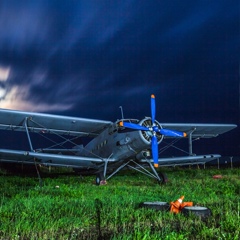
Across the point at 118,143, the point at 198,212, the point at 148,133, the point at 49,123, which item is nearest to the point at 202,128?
the point at 148,133

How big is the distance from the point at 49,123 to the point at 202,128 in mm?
9637

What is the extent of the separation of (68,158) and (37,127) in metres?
2.71

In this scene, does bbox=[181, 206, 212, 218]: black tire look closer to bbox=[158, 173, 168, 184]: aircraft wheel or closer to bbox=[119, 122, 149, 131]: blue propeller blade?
bbox=[119, 122, 149, 131]: blue propeller blade

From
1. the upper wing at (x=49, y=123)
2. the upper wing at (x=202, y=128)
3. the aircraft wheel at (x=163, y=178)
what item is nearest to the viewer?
the aircraft wheel at (x=163, y=178)

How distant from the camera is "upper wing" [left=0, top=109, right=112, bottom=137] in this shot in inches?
643

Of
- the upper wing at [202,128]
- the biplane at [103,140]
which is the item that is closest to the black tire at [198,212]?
the biplane at [103,140]

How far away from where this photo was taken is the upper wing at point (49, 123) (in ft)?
53.6

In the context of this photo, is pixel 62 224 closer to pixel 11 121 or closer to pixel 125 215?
pixel 125 215

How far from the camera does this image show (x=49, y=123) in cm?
1772

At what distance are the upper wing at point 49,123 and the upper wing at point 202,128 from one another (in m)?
4.20

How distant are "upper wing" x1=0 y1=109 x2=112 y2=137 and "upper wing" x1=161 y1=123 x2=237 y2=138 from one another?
420cm

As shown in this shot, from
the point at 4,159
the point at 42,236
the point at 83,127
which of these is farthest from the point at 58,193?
the point at 83,127

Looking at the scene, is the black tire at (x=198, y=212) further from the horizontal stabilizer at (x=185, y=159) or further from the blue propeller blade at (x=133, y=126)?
the horizontal stabilizer at (x=185, y=159)

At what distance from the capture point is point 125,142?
16438 millimetres
